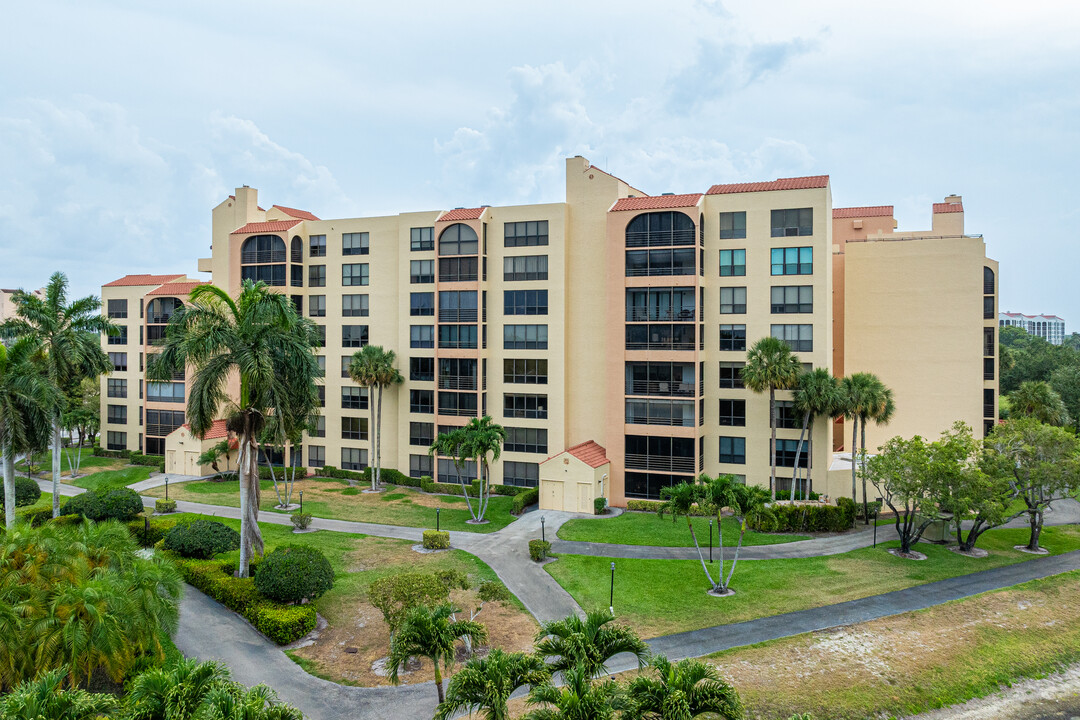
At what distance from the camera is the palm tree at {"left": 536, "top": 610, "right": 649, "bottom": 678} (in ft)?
59.2

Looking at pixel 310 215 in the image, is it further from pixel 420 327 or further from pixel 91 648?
pixel 91 648

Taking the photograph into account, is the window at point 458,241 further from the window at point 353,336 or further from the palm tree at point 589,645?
the palm tree at point 589,645

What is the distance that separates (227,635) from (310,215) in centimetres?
4779

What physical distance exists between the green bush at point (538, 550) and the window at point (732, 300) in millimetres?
22538

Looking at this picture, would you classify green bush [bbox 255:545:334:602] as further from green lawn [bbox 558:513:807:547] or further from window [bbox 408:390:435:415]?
window [bbox 408:390:435:415]

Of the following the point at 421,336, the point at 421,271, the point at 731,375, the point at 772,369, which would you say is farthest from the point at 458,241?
the point at 772,369

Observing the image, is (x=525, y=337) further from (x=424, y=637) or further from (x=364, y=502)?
(x=424, y=637)

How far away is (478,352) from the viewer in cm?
5591

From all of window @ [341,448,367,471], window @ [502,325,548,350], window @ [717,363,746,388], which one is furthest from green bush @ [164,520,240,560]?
window @ [717,363,746,388]

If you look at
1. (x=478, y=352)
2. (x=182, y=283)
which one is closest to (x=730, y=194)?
(x=478, y=352)

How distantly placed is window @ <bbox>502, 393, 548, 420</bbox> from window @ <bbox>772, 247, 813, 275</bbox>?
19713 millimetres

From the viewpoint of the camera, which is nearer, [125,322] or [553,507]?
[553,507]

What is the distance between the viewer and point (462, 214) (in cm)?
5678

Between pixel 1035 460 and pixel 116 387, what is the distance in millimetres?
77568
